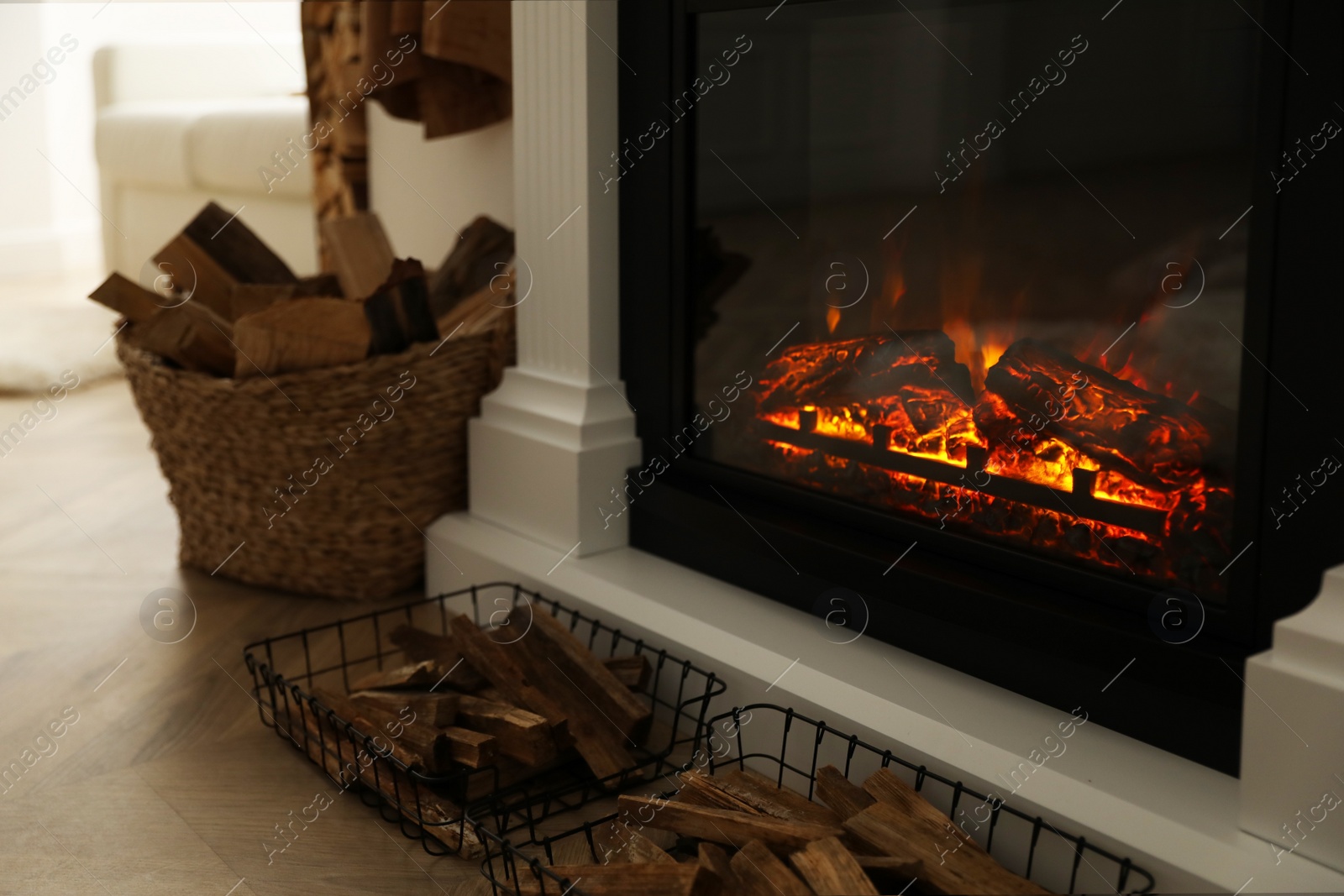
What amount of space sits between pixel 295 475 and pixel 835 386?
92cm

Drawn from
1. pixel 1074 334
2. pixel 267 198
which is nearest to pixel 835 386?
pixel 1074 334

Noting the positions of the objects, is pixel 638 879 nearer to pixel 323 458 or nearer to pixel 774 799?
pixel 774 799

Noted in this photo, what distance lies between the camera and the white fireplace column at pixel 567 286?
6.36ft

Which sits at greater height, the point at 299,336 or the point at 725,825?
the point at 299,336

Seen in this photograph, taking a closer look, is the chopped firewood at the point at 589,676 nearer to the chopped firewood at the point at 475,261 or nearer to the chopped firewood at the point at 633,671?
the chopped firewood at the point at 633,671

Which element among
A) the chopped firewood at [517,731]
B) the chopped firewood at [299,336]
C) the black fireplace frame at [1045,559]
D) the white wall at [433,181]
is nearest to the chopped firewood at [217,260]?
the chopped firewood at [299,336]

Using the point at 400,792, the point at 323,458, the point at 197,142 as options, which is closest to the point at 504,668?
the point at 400,792

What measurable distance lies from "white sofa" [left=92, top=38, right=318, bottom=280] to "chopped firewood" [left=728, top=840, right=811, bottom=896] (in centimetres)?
229

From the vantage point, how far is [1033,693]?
1479 millimetres

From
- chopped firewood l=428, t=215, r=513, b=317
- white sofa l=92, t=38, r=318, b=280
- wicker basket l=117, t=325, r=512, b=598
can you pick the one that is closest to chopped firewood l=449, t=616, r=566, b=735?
wicker basket l=117, t=325, r=512, b=598

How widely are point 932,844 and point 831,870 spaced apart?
5.2 inches

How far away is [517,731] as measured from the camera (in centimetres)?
156

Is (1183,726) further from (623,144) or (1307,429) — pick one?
(623,144)

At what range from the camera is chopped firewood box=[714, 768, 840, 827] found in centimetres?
137
